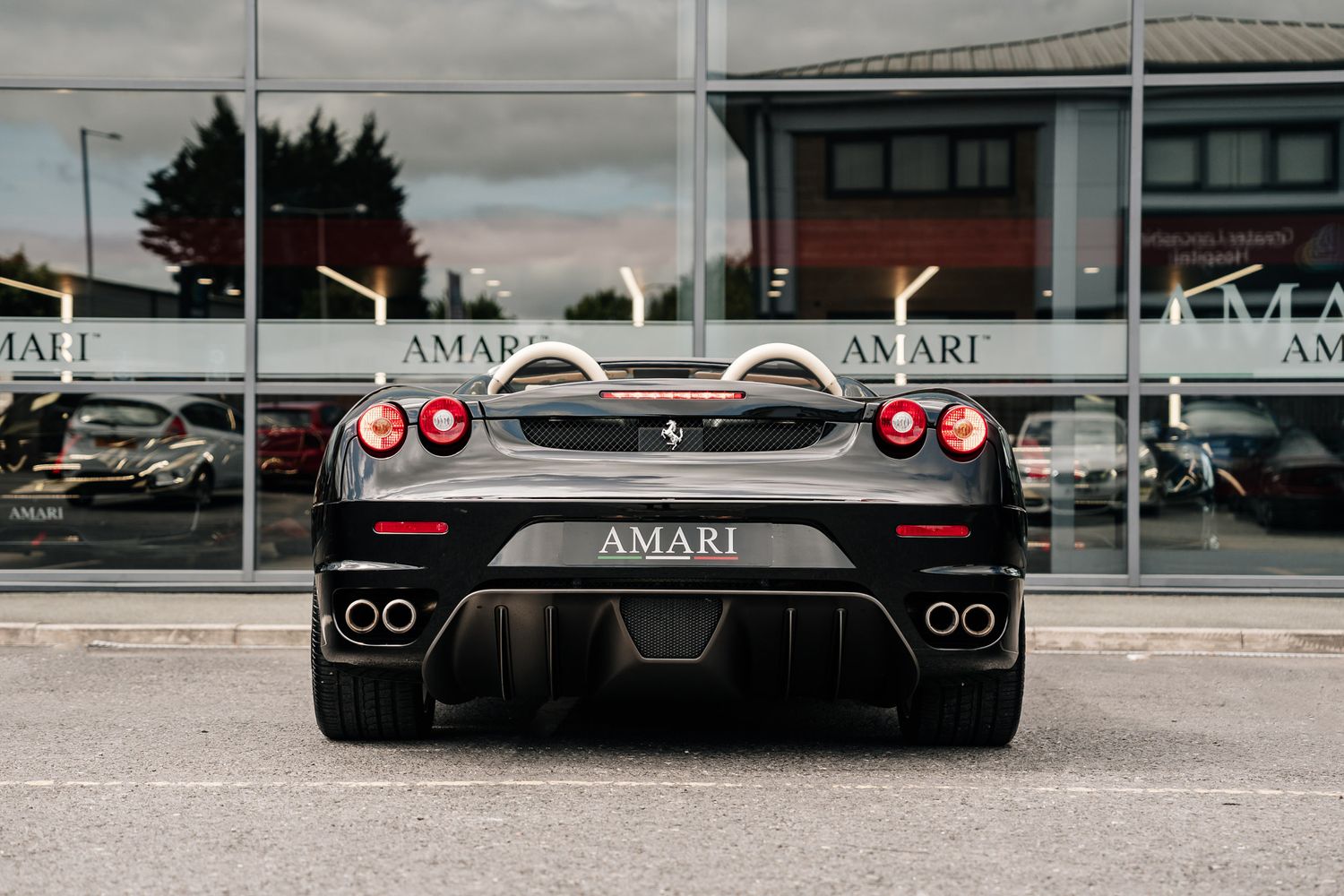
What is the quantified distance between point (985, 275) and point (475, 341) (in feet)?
12.3

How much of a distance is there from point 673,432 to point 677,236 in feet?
21.5

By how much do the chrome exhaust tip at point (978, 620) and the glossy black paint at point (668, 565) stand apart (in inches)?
1.4

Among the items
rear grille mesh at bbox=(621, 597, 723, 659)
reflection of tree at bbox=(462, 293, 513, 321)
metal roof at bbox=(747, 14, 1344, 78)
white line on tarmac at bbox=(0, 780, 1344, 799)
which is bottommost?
white line on tarmac at bbox=(0, 780, 1344, 799)

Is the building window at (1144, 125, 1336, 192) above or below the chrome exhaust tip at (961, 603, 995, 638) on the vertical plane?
above

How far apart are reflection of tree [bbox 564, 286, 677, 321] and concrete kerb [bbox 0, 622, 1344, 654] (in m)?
3.63

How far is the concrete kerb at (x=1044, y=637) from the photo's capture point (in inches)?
311

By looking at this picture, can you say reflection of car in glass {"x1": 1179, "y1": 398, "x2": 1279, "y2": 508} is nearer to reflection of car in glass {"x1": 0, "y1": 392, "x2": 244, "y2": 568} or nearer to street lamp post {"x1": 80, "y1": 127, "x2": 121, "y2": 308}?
reflection of car in glass {"x1": 0, "y1": 392, "x2": 244, "y2": 568}

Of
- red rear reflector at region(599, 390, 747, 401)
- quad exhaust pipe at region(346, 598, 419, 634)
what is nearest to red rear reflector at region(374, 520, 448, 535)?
quad exhaust pipe at region(346, 598, 419, 634)

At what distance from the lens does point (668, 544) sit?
162 inches

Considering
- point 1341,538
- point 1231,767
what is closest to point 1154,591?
point 1341,538

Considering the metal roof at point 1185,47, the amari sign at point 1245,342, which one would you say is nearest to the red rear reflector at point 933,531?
the amari sign at point 1245,342

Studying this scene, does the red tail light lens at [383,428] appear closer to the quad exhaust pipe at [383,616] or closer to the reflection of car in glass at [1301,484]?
the quad exhaust pipe at [383,616]

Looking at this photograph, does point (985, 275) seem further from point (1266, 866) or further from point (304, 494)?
point (1266, 866)

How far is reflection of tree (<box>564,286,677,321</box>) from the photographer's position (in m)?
10.6
